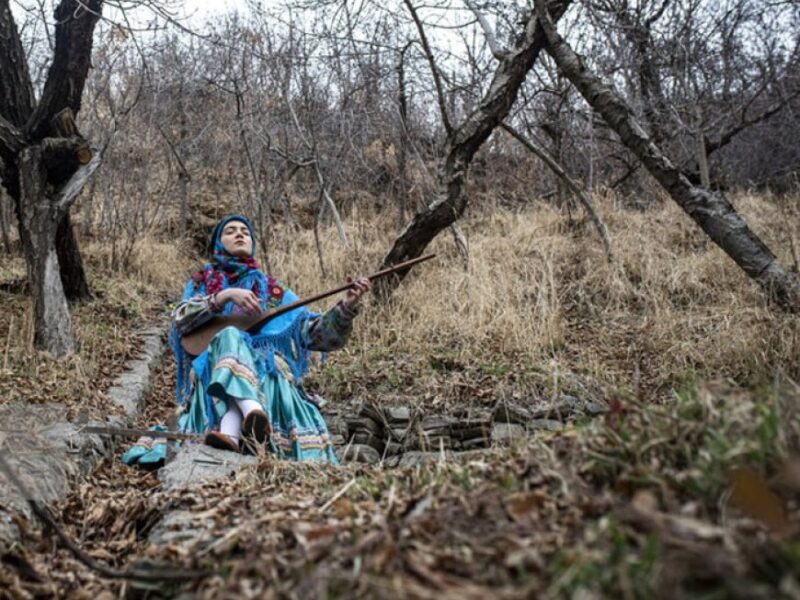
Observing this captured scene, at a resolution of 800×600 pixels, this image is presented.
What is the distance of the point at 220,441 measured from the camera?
295 centimetres

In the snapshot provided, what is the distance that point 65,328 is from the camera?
193 inches

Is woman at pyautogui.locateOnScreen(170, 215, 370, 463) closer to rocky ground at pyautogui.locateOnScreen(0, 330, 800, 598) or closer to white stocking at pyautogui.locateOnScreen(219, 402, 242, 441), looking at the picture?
white stocking at pyautogui.locateOnScreen(219, 402, 242, 441)

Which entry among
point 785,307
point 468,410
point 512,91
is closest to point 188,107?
point 512,91

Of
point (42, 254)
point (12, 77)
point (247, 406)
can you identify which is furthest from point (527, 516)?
point (12, 77)

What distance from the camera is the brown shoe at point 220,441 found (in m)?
2.95

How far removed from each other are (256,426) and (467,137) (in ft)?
10.4

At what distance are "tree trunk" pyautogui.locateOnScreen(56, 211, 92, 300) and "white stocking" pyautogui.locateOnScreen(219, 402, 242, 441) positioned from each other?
3581mm

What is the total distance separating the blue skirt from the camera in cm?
331

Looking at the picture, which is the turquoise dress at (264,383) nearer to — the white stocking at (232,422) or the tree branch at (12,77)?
the white stocking at (232,422)

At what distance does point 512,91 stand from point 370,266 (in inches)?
113

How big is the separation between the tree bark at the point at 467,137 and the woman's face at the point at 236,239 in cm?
170

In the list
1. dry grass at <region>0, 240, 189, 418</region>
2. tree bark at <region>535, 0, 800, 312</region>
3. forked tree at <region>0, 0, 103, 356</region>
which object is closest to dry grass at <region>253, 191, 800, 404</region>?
tree bark at <region>535, 0, 800, 312</region>

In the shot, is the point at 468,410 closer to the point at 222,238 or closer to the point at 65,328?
the point at 222,238

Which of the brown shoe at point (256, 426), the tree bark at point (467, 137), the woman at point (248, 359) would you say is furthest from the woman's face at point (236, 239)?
the tree bark at point (467, 137)
